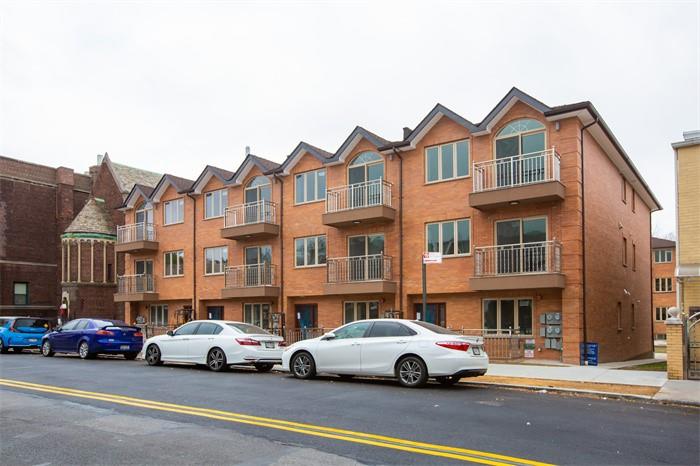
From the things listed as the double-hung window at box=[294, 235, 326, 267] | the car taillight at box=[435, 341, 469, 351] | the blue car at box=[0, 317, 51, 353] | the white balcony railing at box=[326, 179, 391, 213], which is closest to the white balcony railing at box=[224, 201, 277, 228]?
the double-hung window at box=[294, 235, 326, 267]

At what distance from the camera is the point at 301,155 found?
92.5 feet

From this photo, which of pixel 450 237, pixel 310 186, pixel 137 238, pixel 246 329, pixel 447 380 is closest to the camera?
pixel 447 380

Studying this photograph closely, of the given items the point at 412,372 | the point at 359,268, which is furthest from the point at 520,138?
the point at 412,372

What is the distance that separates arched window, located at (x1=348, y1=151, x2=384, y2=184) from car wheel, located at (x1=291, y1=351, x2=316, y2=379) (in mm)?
12164

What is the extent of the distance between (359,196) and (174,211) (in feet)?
41.9

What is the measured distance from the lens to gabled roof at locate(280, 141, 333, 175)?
27.3 metres

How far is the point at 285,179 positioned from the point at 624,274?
49.4 feet

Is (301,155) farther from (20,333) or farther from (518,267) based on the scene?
(20,333)

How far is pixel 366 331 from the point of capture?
14.0 meters

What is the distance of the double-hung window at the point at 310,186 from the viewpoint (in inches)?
1087

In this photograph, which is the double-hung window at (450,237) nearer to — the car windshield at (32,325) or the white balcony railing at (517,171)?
the white balcony railing at (517,171)

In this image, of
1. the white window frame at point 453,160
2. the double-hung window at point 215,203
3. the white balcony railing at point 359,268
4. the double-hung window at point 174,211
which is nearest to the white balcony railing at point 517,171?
the white window frame at point 453,160

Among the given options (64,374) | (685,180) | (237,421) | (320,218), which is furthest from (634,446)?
(320,218)

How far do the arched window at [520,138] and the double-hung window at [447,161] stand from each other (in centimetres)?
141
